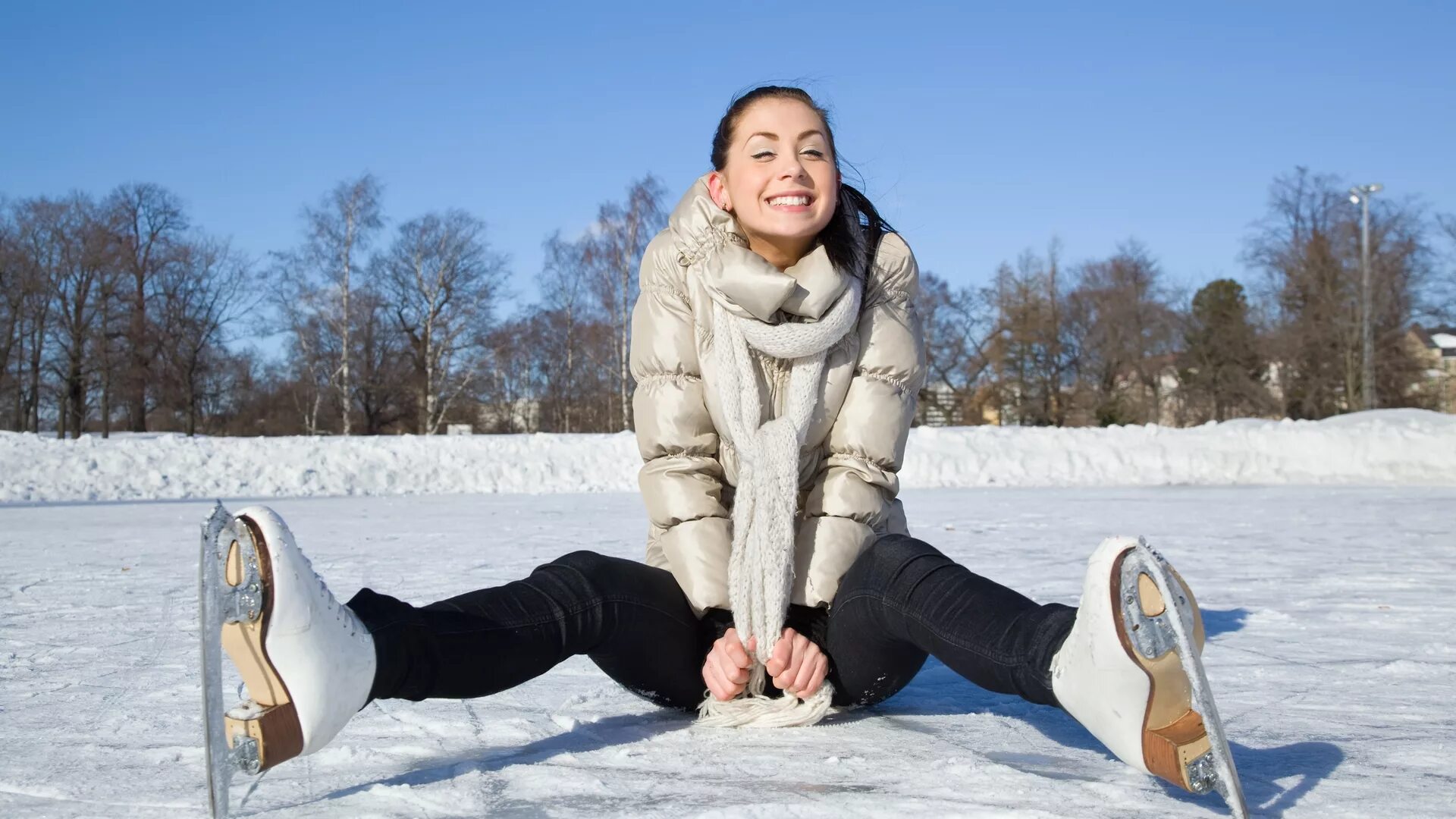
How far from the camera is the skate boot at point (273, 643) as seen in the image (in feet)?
3.97

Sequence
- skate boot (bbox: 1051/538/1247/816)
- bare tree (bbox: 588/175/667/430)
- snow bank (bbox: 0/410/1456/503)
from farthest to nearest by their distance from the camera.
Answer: bare tree (bbox: 588/175/667/430), snow bank (bbox: 0/410/1456/503), skate boot (bbox: 1051/538/1247/816)

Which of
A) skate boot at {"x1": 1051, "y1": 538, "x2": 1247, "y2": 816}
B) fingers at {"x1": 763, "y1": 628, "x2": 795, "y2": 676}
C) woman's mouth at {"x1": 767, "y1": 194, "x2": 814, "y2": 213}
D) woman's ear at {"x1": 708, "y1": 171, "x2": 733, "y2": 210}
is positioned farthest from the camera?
woman's ear at {"x1": 708, "y1": 171, "x2": 733, "y2": 210}

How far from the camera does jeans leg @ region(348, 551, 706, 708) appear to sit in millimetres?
1374

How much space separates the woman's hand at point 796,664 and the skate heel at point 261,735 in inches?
29.2

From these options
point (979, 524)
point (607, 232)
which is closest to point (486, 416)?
point (607, 232)

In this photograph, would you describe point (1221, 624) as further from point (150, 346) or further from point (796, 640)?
point (150, 346)

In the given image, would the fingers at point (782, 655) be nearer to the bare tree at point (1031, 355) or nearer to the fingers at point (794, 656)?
the fingers at point (794, 656)

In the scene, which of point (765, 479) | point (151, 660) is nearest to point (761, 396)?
point (765, 479)

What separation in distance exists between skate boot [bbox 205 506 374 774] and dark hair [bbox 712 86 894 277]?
1.08 meters

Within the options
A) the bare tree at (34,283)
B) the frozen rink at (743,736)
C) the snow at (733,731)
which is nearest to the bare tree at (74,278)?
the bare tree at (34,283)

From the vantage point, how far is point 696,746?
1.67m

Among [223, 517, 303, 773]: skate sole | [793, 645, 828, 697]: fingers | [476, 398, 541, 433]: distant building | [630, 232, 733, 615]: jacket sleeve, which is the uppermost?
[476, 398, 541, 433]: distant building

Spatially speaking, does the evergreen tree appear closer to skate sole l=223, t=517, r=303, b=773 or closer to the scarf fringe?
the scarf fringe

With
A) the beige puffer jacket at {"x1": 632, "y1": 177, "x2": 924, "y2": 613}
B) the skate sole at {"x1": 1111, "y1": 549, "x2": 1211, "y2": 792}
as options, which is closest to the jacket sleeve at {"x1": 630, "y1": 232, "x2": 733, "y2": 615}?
the beige puffer jacket at {"x1": 632, "y1": 177, "x2": 924, "y2": 613}
